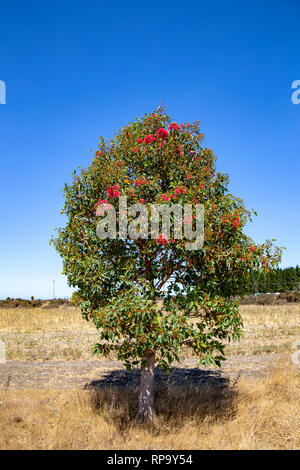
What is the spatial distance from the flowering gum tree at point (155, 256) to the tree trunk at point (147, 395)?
0.07ft

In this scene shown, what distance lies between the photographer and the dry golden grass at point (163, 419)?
6.52 meters

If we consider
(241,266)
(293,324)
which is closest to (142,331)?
(241,266)

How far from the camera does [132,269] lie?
278 inches

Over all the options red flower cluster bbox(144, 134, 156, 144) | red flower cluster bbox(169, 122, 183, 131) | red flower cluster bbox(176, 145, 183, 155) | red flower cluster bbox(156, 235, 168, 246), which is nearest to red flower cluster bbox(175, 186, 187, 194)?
red flower cluster bbox(156, 235, 168, 246)

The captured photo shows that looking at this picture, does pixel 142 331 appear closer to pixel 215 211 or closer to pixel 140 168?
pixel 215 211

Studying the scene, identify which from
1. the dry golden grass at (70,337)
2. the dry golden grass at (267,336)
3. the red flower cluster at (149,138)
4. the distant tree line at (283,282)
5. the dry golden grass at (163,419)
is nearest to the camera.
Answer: the dry golden grass at (163,419)

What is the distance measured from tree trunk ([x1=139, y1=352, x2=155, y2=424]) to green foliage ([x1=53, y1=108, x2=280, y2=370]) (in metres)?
0.66

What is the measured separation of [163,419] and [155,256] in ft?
11.5

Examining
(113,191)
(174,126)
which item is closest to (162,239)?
(113,191)

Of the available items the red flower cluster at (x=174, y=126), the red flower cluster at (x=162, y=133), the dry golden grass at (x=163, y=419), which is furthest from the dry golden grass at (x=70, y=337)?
the red flower cluster at (x=174, y=126)

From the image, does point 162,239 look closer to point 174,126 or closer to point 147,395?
point 174,126

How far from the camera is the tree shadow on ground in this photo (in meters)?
7.52

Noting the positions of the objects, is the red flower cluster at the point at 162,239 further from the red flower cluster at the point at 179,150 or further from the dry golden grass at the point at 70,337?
the dry golden grass at the point at 70,337

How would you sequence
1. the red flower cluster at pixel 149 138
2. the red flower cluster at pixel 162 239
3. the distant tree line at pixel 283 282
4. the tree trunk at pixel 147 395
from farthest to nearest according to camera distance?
the distant tree line at pixel 283 282, the tree trunk at pixel 147 395, the red flower cluster at pixel 149 138, the red flower cluster at pixel 162 239
